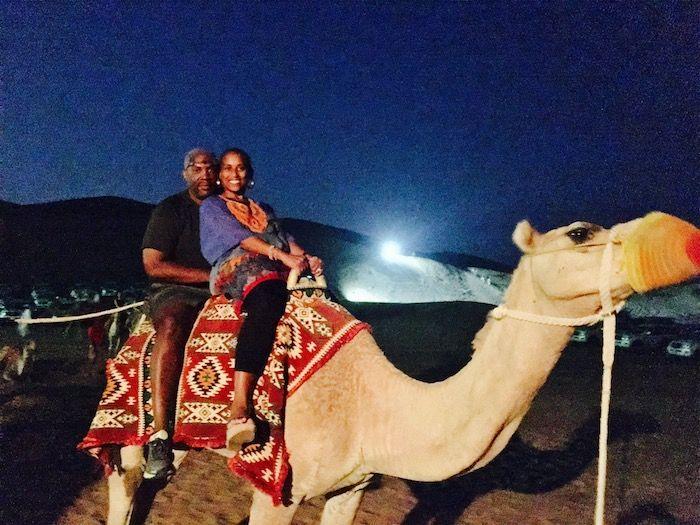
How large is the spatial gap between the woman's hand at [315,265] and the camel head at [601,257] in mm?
1365

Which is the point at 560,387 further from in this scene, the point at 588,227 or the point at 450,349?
the point at 588,227

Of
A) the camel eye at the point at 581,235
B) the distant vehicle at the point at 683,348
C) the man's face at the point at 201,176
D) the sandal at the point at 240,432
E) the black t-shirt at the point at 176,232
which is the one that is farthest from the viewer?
the distant vehicle at the point at 683,348

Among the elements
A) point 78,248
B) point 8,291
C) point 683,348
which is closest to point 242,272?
point 683,348

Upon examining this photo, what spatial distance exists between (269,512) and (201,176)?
2.46m

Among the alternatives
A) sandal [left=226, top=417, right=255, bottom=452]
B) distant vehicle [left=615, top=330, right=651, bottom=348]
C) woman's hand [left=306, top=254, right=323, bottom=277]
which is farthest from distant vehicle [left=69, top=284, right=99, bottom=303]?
distant vehicle [left=615, top=330, right=651, bottom=348]

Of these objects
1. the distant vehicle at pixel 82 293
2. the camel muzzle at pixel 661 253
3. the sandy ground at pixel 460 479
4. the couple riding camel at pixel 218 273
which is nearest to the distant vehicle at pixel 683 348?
the sandy ground at pixel 460 479

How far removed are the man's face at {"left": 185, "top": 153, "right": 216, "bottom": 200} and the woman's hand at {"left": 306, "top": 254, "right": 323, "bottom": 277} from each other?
1240 millimetres

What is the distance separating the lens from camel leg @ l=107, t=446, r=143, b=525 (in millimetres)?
3441

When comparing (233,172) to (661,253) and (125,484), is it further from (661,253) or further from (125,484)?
(661,253)

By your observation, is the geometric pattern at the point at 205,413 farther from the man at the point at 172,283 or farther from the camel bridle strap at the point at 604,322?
the camel bridle strap at the point at 604,322

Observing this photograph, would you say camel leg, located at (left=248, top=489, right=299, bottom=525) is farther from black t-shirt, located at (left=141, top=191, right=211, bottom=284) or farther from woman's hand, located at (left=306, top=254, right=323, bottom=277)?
black t-shirt, located at (left=141, top=191, right=211, bottom=284)

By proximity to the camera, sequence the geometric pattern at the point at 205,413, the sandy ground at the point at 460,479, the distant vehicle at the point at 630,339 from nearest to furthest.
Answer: the geometric pattern at the point at 205,413
the sandy ground at the point at 460,479
the distant vehicle at the point at 630,339

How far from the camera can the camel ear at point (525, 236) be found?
7.09 feet

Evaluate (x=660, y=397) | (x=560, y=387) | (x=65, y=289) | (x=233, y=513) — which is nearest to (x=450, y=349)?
(x=560, y=387)
